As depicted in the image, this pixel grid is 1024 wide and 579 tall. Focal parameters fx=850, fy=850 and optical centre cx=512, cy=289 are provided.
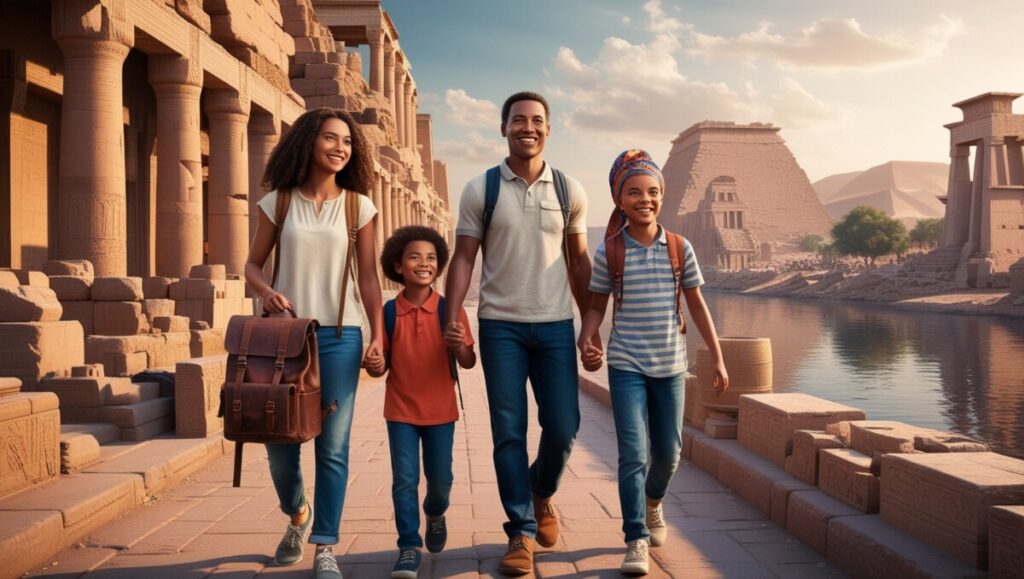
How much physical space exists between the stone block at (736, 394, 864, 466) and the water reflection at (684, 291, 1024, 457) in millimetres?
5655

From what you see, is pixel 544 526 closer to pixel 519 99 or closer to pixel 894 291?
pixel 519 99

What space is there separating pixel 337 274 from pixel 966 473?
2856 millimetres

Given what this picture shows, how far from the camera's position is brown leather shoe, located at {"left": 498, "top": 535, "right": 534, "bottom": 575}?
374cm

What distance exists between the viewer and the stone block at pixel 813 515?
13.8ft

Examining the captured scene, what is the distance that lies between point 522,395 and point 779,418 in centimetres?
220

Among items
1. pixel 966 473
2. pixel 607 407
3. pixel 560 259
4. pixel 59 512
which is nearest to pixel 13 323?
pixel 59 512

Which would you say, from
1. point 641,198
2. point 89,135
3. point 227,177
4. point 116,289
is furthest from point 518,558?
point 227,177

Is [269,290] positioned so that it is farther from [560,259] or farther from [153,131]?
[153,131]

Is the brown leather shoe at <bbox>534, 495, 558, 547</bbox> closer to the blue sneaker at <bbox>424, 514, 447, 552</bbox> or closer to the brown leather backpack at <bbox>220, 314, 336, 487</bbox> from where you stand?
the blue sneaker at <bbox>424, 514, 447, 552</bbox>

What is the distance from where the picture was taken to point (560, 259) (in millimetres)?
4023

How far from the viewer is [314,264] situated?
376 centimetres

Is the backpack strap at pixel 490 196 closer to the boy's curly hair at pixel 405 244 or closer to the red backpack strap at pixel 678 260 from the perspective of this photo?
the boy's curly hair at pixel 405 244

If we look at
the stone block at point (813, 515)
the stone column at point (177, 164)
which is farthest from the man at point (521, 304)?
the stone column at point (177, 164)

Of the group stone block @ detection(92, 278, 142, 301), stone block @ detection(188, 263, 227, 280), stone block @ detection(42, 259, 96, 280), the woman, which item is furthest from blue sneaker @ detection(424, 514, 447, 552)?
stone block @ detection(188, 263, 227, 280)
